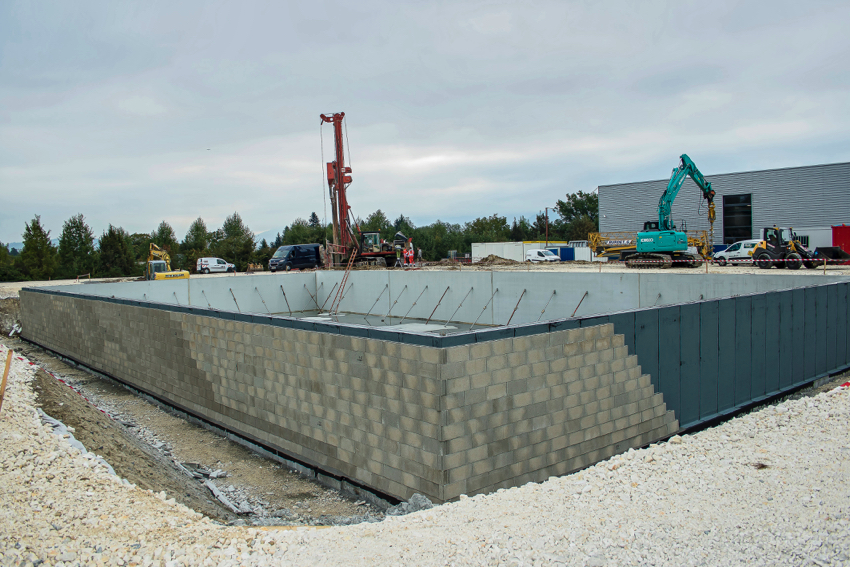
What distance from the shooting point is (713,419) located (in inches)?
368

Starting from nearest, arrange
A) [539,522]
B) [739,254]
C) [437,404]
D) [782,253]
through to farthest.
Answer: [539,522]
[437,404]
[782,253]
[739,254]

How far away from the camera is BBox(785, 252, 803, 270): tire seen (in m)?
23.1

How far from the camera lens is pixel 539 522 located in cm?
522

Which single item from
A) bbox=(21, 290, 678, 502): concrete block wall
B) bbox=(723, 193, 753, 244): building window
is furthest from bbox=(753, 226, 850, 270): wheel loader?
bbox=(723, 193, 753, 244): building window

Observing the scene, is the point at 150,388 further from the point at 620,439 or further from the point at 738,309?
the point at 738,309

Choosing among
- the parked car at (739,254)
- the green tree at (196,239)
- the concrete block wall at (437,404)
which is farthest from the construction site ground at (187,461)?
the green tree at (196,239)

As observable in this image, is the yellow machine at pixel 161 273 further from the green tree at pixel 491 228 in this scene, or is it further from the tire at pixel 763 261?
the green tree at pixel 491 228

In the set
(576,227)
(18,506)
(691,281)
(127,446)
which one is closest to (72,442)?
(127,446)

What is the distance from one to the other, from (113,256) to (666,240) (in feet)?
142

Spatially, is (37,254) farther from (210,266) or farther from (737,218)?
(737,218)

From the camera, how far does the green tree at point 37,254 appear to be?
45500 mm

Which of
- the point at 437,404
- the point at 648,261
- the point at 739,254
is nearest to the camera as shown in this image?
the point at 437,404

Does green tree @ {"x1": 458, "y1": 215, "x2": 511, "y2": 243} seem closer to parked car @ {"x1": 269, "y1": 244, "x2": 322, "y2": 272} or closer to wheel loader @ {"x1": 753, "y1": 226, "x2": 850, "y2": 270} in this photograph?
parked car @ {"x1": 269, "y1": 244, "x2": 322, "y2": 272}

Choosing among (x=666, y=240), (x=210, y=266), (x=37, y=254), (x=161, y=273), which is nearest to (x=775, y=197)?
(x=666, y=240)
